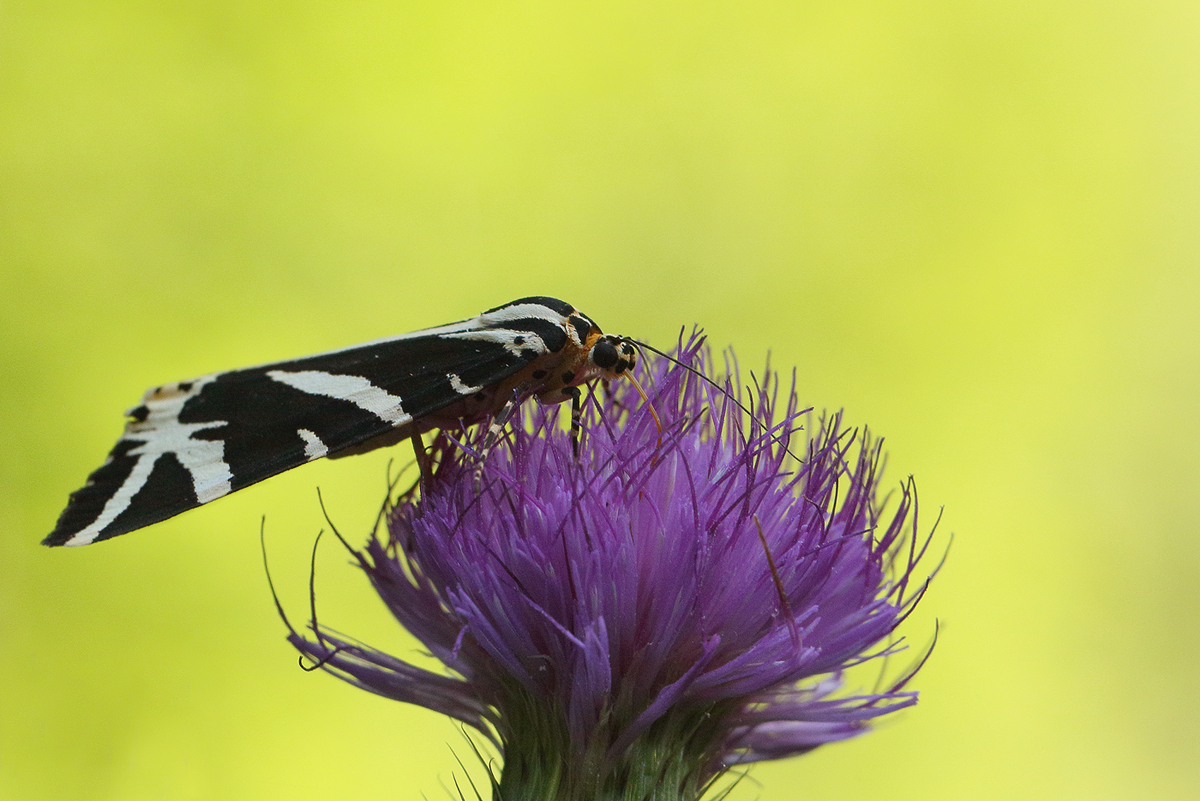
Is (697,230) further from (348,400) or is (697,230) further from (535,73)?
(348,400)

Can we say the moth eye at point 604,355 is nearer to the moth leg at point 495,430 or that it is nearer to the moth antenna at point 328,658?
the moth leg at point 495,430

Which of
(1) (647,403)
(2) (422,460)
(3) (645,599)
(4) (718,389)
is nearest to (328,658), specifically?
(2) (422,460)

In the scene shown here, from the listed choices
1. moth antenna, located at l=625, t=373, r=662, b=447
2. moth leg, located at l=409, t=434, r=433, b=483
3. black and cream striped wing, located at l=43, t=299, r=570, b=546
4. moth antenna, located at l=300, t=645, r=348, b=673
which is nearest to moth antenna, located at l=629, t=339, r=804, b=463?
moth antenna, located at l=625, t=373, r=662, b=447

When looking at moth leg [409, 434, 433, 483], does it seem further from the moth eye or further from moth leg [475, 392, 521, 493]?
the moth eye

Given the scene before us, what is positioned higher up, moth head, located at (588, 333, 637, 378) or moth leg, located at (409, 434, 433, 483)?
moth head, located at (588, 333, 637, 378)

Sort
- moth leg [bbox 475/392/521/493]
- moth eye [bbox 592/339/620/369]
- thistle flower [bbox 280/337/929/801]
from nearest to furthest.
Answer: thistle flower [bbox 280/337/929/801] < moth leg [bbox 475/392/521/493] < moth eye [bbox 592/339/620/369]

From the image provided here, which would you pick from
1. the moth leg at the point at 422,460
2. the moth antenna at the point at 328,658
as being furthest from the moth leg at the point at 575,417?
the moth antenna at the point at 328,658

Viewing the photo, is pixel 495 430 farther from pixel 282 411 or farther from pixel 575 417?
pixel 282 411
